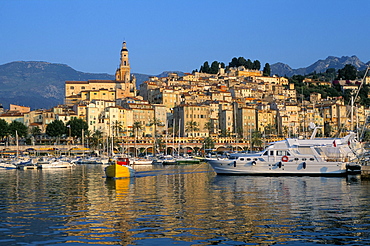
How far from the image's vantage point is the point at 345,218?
71.7 feet

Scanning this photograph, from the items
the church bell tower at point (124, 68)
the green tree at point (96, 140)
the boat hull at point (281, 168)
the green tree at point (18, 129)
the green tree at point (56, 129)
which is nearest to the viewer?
the boat hull at point (281, 168)

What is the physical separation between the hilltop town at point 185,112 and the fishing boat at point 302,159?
2883 inches

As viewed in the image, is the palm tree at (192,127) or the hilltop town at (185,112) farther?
the palm tree at (192,127)

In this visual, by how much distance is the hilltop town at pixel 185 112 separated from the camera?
136125 mm

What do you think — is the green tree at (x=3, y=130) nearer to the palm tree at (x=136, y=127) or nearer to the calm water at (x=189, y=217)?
the palm tree at (x=136, y=127)

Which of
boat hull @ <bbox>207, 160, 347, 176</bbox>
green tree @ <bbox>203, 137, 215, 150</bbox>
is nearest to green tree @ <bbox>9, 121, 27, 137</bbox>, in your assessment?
green tree @ <bbox>203, 137, 215, 150</bbox>

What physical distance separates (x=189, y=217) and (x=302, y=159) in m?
28.9

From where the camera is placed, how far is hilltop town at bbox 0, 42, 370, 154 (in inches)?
5359

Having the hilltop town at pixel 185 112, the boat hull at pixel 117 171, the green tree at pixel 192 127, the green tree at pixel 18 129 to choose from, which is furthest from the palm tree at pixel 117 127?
the boat hull at pixel 117 171

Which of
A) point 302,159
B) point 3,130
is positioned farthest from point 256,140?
point 302,159

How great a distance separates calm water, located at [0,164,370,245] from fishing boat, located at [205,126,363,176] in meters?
12.7

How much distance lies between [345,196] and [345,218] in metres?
8.43

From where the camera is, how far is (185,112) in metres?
141

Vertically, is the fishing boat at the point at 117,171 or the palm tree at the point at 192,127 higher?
the palm tree at the point at 192,127
